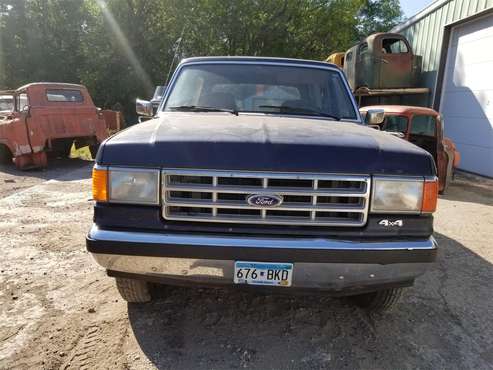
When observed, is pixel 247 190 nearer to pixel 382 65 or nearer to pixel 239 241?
pixel 239 241

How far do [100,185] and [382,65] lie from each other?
9.60 m

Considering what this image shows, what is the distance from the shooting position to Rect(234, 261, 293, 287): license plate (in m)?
2.23

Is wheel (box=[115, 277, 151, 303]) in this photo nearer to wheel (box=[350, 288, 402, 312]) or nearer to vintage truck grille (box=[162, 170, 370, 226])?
vintage truck grille (box=[162, 170, 370, 226])

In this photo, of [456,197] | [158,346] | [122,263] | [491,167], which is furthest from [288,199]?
[491,167]

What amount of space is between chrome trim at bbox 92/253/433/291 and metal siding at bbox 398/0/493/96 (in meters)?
8.65

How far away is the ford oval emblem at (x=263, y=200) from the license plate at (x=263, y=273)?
1.08ft

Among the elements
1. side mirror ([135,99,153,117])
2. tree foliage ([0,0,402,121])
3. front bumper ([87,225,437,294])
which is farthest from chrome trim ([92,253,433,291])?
tree foliage ([0,0,402,121])

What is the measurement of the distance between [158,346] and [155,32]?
2132cm

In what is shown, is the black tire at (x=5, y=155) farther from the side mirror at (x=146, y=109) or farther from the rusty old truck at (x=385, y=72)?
the rusty old truck at (x=385, y=72)

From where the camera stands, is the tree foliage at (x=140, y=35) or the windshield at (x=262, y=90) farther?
the tree foliage at (x=140, y=35)

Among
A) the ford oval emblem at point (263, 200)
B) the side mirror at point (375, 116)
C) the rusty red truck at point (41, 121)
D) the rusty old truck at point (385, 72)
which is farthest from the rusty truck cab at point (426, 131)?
the rusty red truck at point (41, 121)

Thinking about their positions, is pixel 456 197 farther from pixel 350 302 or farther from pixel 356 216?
pixel 356 216

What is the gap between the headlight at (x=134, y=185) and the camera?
2.24 metres

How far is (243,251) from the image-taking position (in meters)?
2.19
